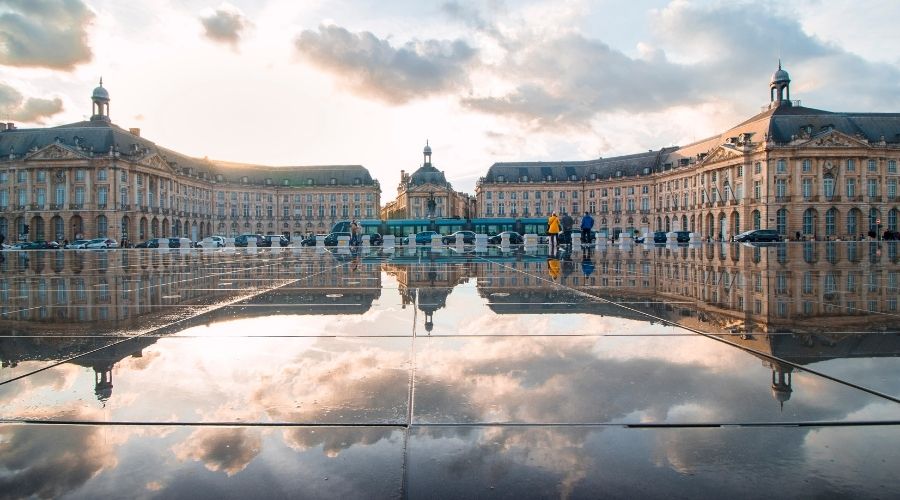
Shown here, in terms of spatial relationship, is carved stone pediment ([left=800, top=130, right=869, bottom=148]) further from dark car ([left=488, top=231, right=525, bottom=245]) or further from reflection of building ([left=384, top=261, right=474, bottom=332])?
reflection of building ([left=384, top=261, right=474, bottom=332])

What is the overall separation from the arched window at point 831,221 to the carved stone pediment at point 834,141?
26.8 feet

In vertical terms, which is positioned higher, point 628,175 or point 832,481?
point 628,175

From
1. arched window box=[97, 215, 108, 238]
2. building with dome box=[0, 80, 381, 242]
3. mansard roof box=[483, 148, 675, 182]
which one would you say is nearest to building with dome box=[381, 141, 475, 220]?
mansard roof box=[483, 148, 675, 182]

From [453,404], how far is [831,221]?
271 ft

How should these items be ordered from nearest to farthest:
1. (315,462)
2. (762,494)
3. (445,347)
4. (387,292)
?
(762,494) < (315,462) < (445,347) < (387,292)

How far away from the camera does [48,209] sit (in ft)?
231

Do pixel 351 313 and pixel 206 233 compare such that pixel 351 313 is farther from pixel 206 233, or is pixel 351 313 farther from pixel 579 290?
pixel 206 233

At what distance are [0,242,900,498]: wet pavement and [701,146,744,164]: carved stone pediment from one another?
75570 millimetres

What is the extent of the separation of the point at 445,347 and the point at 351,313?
202 centimetres

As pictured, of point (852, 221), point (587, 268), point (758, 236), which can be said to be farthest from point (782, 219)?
point (587, 268)

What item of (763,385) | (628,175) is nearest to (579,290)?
(763,385)

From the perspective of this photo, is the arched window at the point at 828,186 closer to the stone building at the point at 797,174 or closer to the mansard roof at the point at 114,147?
the stone building at the point at 797,174

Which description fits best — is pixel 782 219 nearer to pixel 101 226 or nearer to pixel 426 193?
pixel 426 193

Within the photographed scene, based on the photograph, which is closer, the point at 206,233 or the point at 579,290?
the point at 579,290
